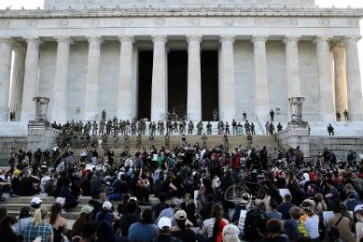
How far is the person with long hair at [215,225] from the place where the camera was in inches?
341

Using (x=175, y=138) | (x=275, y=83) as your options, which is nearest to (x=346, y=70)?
(x=275, y=83)

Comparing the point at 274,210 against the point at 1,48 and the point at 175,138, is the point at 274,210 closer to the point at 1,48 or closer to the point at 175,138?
the point at 175,138

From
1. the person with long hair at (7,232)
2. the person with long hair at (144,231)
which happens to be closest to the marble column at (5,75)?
the person with long hair at (7,232)

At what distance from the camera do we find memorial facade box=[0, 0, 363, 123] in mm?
45219

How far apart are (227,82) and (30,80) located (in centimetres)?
2089

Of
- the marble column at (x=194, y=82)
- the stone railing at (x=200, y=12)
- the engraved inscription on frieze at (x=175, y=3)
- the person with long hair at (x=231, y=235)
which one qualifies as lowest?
the person with long hair at (x=231, y=235)

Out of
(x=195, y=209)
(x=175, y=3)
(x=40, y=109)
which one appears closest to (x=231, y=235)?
(x=195, y=209)

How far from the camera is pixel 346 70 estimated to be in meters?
46.6

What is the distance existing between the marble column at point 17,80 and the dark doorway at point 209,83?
21.6 m

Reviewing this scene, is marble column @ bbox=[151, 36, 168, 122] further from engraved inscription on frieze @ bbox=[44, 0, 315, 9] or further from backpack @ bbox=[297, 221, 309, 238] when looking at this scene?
backpack @ bbox=[297, 221, 309, 238]

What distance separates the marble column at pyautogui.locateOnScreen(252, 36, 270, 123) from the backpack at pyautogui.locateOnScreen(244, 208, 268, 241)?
35.9m

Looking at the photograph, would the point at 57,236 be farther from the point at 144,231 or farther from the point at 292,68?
the point at 292,68

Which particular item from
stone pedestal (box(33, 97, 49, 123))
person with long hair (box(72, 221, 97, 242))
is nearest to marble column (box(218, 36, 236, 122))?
stone pedestal (box(33, 97, 49, 123))

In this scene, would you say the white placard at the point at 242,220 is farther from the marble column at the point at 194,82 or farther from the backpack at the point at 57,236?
the marble column at the point at 194,82
